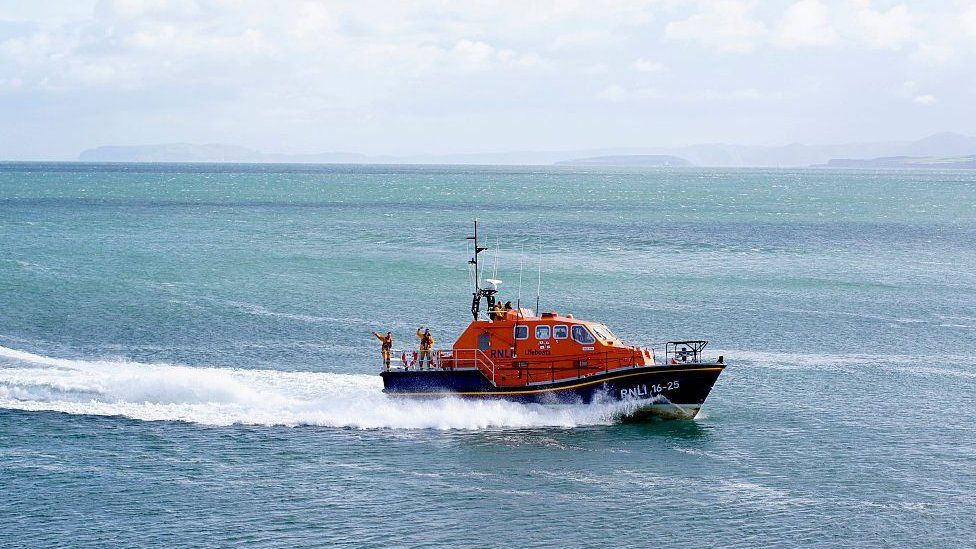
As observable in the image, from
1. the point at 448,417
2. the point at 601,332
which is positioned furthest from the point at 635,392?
the point at 448,417

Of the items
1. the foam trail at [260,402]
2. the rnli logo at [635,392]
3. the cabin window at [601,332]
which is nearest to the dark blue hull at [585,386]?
the rnli logo at [635,392]

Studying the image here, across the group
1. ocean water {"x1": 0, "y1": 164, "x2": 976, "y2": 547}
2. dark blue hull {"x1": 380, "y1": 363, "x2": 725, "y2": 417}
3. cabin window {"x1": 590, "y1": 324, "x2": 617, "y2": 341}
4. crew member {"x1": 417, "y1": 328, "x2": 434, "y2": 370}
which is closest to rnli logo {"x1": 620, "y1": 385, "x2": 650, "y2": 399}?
dark blue hull {"x1": 380, "y1": 363, "x2": 725, "y2": 417}

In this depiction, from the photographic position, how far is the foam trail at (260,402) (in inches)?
1303

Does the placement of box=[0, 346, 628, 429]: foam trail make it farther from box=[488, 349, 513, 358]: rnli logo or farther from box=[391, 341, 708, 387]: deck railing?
box=[488, 349, 513, 358]: rnli logo

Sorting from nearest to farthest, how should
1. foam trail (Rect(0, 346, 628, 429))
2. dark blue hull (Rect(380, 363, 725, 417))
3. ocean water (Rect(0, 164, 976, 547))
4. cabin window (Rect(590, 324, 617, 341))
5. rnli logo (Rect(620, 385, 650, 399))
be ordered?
ocean water (Rect(0, 164, 976, 547))
foam trail (Rect(0, 346, 628, 429))
dark blue hull (Rect(380, 363, 725, 417))
rnli logo (Rect(620, 385, 650, 399))
cabin window (Rect(590, 324, 617, 341))

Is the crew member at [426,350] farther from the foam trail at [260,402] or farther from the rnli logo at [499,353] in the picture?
the rnli logo at [499,353]

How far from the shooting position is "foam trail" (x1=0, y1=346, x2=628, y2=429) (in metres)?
33.1

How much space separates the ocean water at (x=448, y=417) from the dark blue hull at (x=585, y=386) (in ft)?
1.45

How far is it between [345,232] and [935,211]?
8523cm

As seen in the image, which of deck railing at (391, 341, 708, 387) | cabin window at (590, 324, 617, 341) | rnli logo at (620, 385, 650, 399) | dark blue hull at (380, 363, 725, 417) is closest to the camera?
dark blue hull at (380, 363, 725, 417)

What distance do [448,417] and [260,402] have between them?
5.87 metres

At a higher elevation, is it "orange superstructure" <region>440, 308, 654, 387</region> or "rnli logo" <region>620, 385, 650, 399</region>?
"orange superstructure" <region>440, 308, 654, 387</region>

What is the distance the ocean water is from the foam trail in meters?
Answer: 0.09

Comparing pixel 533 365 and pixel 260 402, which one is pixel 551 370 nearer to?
pixel 533 365
